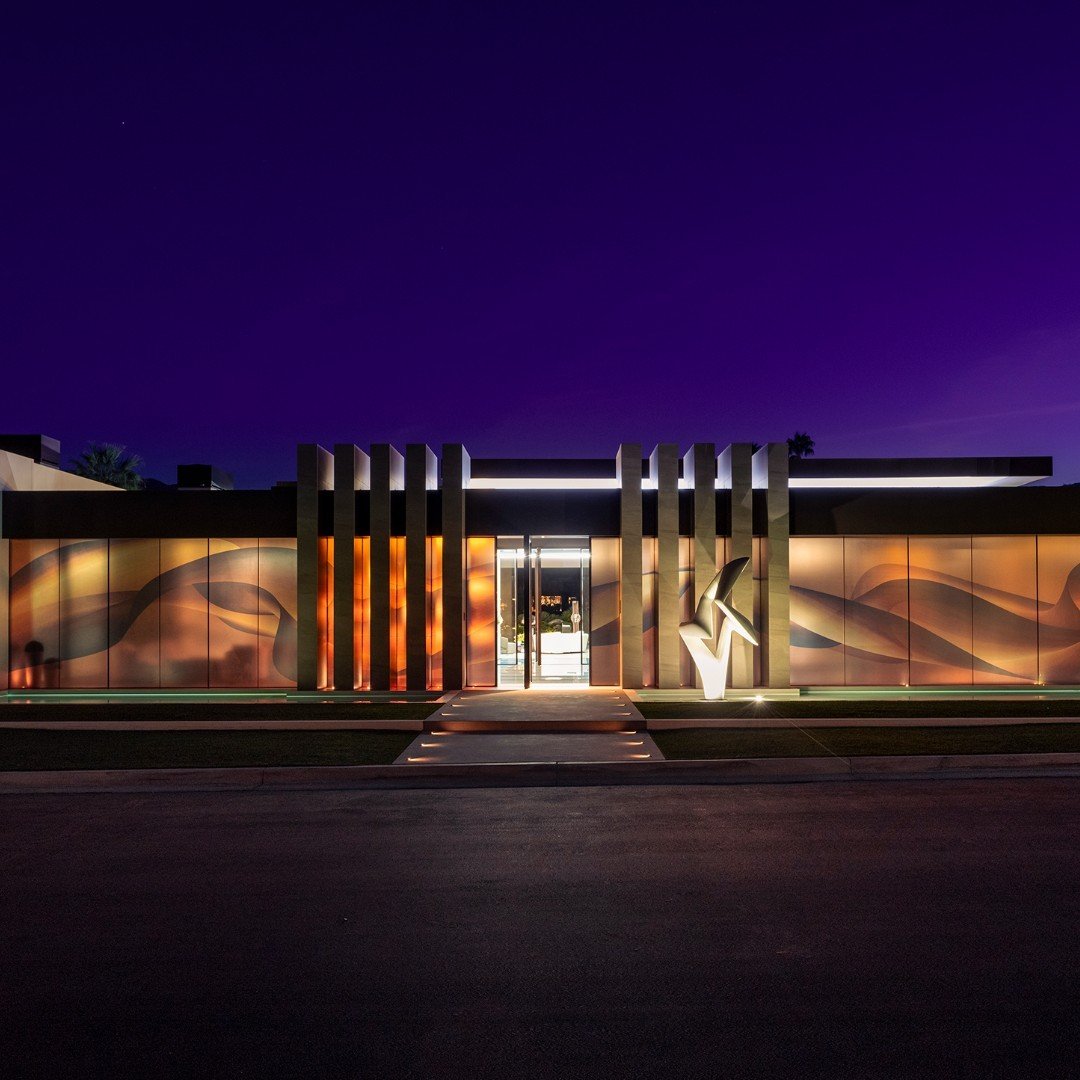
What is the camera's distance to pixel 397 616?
17.4m

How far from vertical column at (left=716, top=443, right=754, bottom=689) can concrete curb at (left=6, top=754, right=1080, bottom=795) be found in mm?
7459

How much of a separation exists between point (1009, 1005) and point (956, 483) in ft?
64.3

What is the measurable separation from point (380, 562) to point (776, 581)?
838 centimetres

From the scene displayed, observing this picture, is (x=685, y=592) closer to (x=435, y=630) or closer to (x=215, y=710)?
(x=435, y=630)

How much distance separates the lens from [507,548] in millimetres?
17844

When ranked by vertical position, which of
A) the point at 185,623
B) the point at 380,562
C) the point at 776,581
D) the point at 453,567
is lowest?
the point at 185,623

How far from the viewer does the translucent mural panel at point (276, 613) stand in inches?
699

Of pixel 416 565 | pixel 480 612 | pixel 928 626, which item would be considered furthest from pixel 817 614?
pixel 416 565

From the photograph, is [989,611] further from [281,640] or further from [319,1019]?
[319,1019]

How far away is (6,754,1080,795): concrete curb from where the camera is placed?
902cm

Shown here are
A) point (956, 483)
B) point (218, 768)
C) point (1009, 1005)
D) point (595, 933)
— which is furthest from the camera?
point (956, 483)

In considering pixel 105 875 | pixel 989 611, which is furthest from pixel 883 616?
pixel 105 875

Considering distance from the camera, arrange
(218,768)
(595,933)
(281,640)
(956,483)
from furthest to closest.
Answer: (956,483) < (281,640) < (218,768) < (595,933)

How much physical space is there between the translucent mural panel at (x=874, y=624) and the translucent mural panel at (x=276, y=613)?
12224mm
